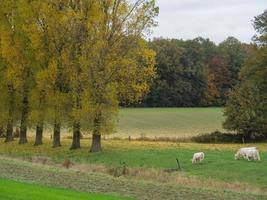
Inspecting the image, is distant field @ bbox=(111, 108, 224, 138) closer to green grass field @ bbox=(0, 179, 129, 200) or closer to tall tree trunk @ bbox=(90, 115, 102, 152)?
tall tree trunk @ bbox=(90, 115, 102, 152)

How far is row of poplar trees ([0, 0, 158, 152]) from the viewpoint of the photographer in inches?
1860

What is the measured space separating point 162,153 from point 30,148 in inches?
584

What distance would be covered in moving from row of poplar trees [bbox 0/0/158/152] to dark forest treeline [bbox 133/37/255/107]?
9001 cm

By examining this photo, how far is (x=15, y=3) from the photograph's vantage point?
56094 mm

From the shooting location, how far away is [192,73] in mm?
147750

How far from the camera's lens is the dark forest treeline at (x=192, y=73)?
146 metres

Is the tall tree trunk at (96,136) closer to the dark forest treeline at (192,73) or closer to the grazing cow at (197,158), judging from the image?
the grazing cow at (197,158)

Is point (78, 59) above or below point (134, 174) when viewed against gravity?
above

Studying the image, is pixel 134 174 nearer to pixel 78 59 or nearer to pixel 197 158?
pixel 197 158

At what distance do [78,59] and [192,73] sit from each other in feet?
330

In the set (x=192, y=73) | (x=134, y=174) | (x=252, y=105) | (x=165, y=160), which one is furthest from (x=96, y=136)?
(x=192, y=73)

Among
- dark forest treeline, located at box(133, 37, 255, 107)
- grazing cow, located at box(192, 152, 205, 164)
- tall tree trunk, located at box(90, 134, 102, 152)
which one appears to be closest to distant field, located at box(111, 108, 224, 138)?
dark forest treeline, located at box(133, 37, 255, 107)

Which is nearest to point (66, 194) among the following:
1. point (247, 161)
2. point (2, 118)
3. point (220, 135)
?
point (247, 161)

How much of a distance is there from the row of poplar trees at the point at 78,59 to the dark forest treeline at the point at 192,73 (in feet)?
295
